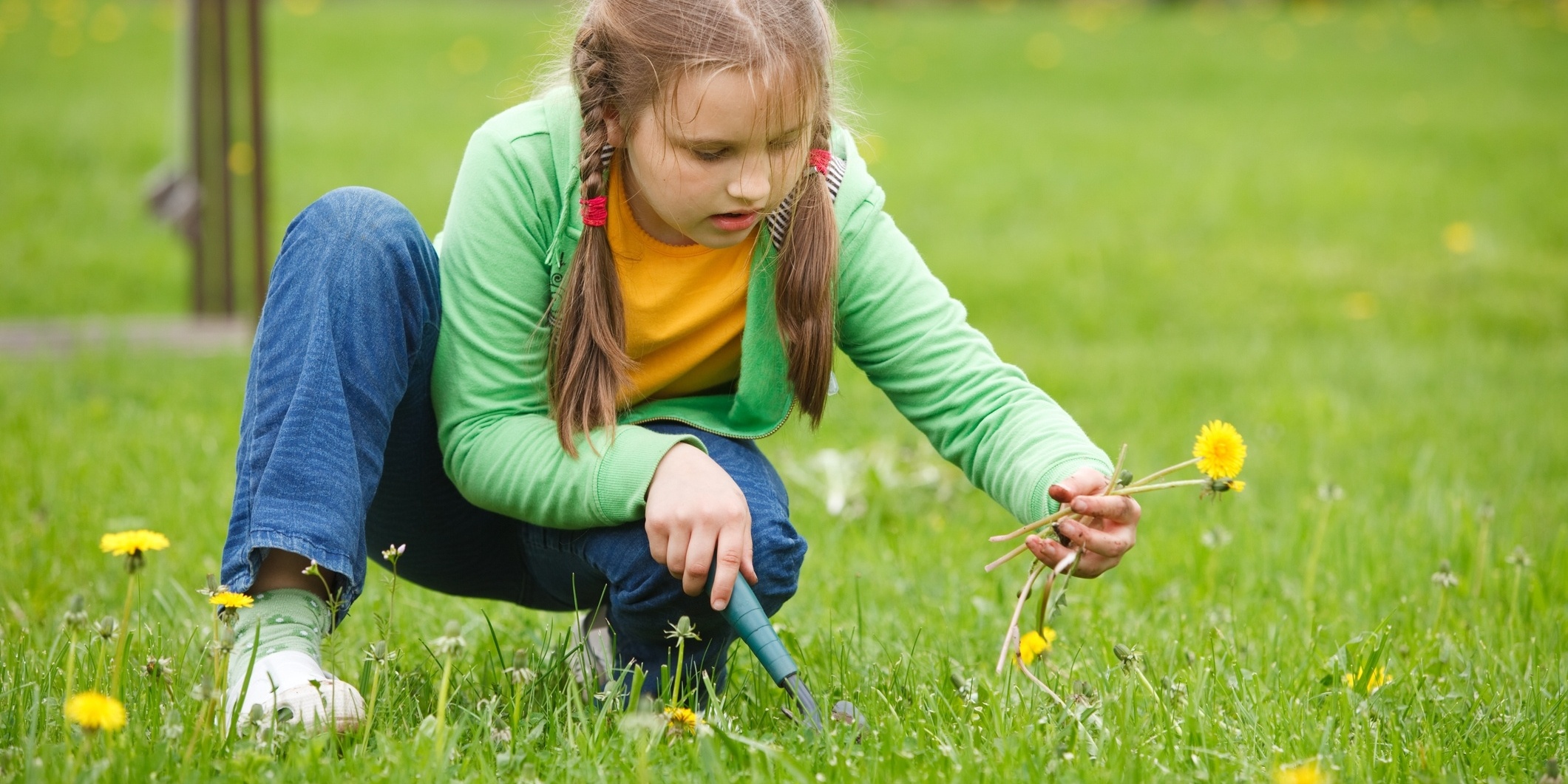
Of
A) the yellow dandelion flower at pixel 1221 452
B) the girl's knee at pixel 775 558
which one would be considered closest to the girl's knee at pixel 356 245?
the girl's knee at pixel 775 558

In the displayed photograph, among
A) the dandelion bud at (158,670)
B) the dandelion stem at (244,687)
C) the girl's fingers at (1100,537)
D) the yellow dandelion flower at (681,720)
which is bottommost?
the dandelion bud at (158,670)

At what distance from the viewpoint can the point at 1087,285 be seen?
17.8ft

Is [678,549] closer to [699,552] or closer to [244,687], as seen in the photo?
[699,552]

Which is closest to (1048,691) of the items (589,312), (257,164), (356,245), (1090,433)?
(589,312)

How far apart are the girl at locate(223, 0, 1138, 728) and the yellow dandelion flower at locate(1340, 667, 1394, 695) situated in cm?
39

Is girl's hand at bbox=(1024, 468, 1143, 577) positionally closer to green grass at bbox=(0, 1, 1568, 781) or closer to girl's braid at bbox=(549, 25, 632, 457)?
green grass at bbox=(0, 1, 1568, 781)

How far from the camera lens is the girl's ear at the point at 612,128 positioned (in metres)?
1.75

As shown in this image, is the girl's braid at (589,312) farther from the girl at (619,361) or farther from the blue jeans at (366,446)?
the blue jeans at (366,446)

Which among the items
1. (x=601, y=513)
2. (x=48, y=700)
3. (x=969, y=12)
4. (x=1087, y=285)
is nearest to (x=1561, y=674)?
(x=601, y=513)

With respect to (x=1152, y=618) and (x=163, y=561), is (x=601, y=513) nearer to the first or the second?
(x=1152, y=618)

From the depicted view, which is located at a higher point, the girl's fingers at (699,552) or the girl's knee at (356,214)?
the girl's knee at (356,214)

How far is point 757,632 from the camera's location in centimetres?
159

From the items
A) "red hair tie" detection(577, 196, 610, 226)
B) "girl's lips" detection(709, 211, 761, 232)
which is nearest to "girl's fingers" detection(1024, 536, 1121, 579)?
"girl's lips" detection(709, 211, 761, 232)

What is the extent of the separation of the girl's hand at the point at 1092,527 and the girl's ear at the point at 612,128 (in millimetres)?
660
